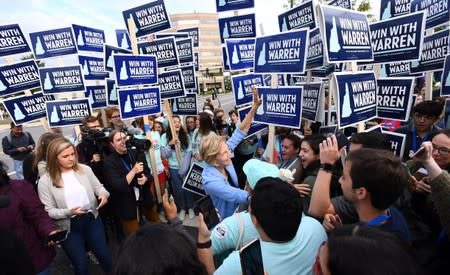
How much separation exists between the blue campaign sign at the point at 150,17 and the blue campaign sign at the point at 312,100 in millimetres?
2636

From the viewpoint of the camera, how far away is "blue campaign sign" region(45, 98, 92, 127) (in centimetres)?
477

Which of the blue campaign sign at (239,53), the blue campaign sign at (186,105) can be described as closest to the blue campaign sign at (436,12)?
the blue campaign sign at (239,53)

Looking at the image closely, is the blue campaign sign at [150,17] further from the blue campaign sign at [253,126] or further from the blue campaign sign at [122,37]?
the blue campaign sign at [122,37]

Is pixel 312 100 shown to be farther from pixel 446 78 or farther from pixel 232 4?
pixel 232 4

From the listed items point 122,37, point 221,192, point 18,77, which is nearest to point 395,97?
point 221,192

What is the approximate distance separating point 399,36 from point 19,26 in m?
5.95

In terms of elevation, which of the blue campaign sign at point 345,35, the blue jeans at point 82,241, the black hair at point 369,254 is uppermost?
the blue campaign sign at point 345,35

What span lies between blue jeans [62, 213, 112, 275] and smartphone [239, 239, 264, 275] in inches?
96.1

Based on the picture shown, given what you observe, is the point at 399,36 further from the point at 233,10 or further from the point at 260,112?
the point at 233,10

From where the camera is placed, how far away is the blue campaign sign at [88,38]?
5.88 m

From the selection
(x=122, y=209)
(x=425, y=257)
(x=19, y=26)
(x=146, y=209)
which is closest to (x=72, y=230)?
(x=122, y=209)

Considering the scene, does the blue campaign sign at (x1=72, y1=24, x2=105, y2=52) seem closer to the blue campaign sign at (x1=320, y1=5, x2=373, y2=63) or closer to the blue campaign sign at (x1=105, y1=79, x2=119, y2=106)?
the blue campaign sign at (x1=105, y1=79, x2=119, y2=106)

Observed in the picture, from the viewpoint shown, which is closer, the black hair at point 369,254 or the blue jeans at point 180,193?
the black hair at point 369,254

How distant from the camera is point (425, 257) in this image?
63.8 inches
